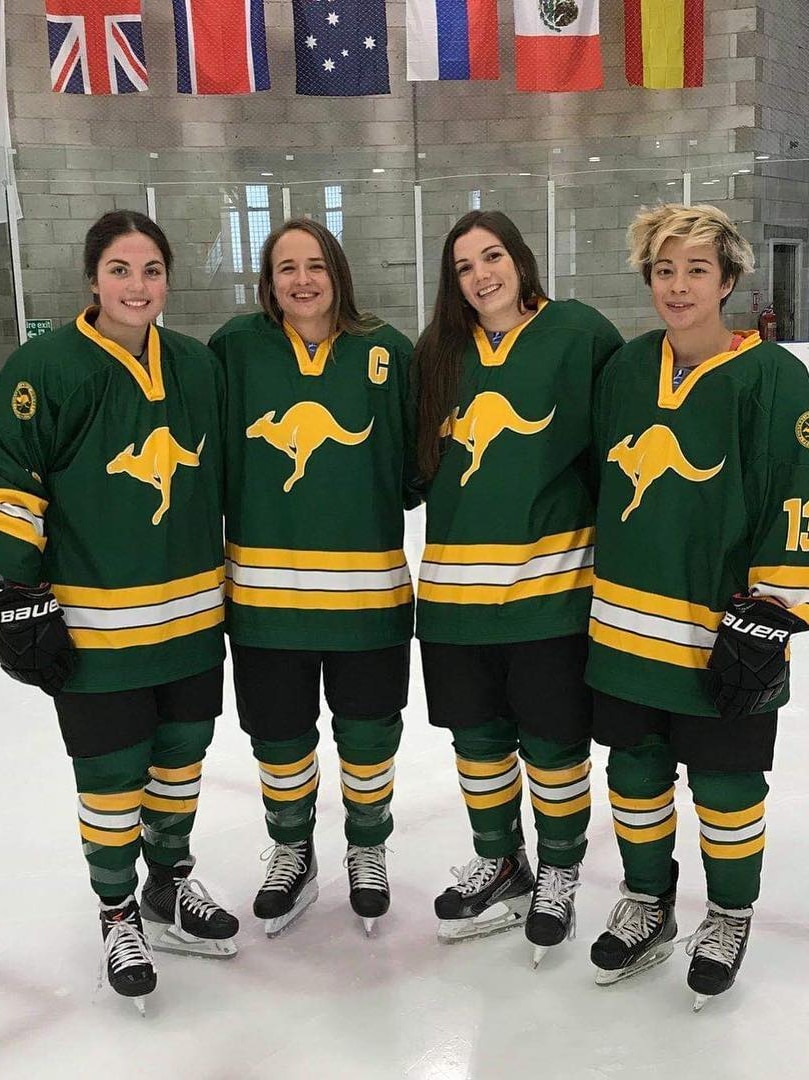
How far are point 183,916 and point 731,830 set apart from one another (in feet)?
3.60

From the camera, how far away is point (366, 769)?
2.21 meters

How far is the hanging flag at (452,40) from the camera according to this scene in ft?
27.5

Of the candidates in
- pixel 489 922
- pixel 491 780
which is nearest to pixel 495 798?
pixel 491 780

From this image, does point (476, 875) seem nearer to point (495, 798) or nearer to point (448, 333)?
point (495, 798)

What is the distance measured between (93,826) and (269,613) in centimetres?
52

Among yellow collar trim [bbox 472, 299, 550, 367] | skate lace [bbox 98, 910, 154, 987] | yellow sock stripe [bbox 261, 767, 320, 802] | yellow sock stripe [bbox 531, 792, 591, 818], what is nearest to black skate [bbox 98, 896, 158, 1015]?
skate lace [bbox 98, 910, 154, 987]

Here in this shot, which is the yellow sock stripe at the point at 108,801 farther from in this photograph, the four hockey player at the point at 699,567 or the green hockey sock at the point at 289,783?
the four hockey player at the point at 699,567

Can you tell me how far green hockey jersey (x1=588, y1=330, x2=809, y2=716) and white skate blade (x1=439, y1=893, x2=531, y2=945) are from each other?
1.93ft

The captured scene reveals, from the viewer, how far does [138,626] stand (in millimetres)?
1937

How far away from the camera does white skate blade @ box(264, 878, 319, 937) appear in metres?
2.21

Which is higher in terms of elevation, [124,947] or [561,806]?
[561,806]

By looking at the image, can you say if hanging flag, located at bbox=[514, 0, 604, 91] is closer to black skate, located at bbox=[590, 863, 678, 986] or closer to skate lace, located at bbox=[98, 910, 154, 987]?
black skate, located at bbox=[590, 863, 678, 986]

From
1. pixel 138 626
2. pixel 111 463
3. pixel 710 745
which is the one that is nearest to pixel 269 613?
pixel 138 626

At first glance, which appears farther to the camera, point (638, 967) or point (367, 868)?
point (367, 868)
